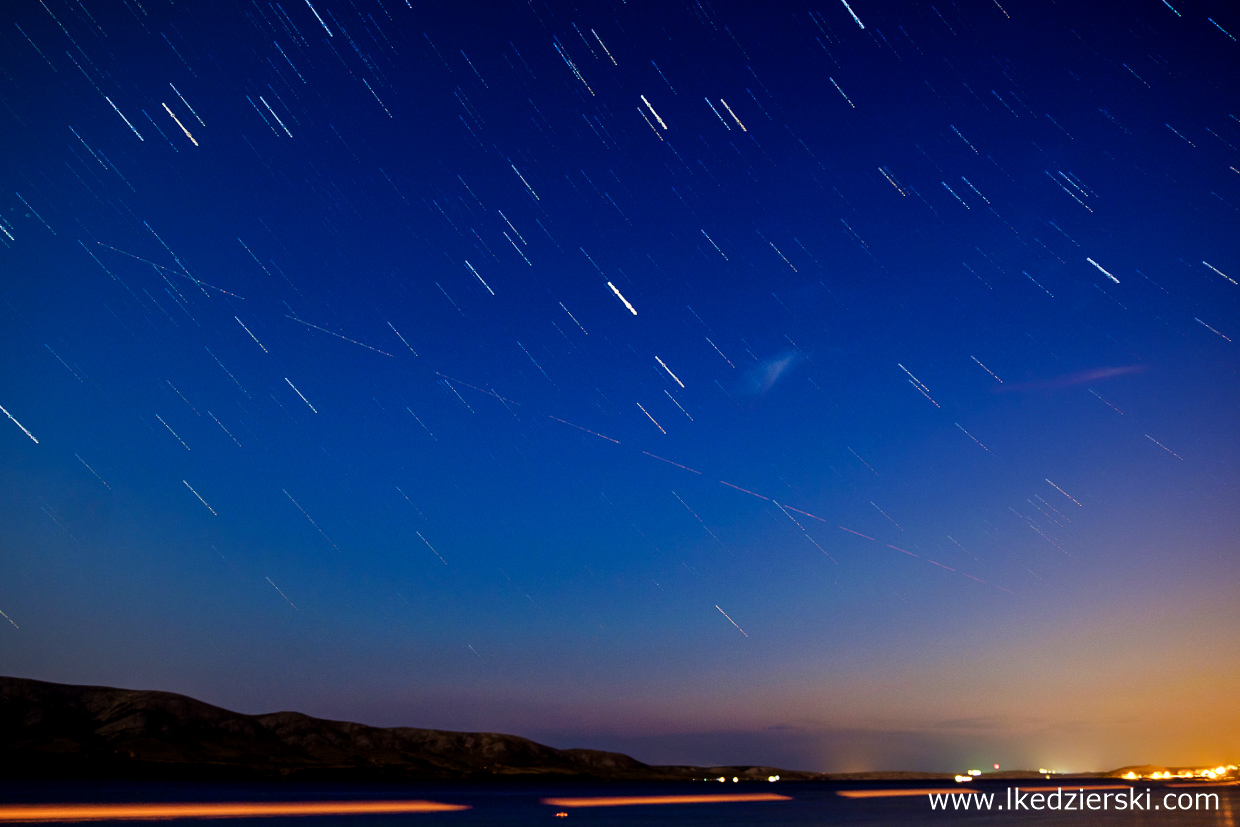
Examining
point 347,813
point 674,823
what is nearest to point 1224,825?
point 674,823

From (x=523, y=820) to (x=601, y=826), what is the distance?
13.8 meters

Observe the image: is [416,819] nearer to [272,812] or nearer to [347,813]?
[347,813]

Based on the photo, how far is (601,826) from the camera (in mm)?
85312

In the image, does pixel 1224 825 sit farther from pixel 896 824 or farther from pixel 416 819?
pixel 416 819

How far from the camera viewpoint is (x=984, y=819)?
285ft

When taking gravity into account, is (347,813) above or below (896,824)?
below

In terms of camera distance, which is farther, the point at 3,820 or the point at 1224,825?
A: the point at 3,820

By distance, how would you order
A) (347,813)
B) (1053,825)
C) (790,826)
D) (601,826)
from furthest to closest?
(347,813) → (601,826) → (790,826) → (1053,825)

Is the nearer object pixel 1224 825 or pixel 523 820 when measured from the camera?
pixel 1224 825

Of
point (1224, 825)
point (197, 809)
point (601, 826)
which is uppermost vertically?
point (1224, 825)

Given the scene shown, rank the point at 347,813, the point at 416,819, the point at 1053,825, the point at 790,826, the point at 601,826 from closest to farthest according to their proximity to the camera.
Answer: the point at 1053,825
the point at 790,826
the point at 601,826
the point at 416,819
the point at 347,813

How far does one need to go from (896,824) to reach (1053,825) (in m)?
15.2

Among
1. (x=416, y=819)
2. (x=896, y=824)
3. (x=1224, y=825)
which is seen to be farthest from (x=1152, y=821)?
(x=416, y=819)

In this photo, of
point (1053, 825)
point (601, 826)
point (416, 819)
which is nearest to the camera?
point (1053, 825)
